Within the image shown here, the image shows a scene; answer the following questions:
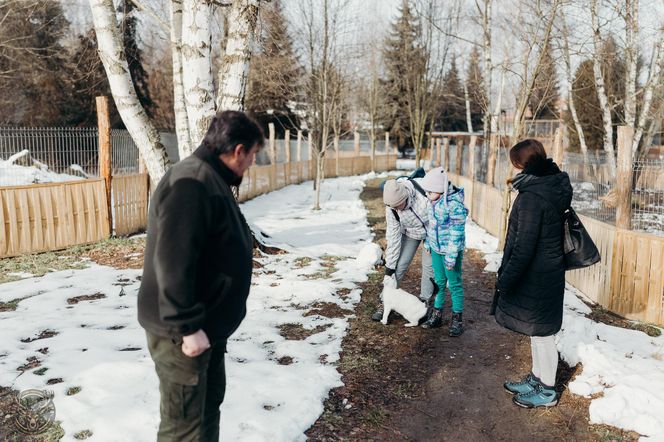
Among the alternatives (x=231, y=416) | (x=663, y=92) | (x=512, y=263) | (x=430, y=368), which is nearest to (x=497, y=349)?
(x=430, y=368)

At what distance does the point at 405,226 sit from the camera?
17.9ft

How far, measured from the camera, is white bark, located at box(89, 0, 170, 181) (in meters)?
8.26

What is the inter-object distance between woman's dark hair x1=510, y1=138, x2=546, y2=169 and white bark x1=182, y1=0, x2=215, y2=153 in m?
4.92

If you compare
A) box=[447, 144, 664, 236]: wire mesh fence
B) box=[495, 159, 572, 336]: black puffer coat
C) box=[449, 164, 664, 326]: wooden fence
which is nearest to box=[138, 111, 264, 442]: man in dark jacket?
box=[495, 159, 572, 336]: black puffer coat

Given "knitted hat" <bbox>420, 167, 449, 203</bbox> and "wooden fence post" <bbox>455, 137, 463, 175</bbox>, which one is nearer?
"knitted hat" <bbox>420, 167, 449, 203</bbox>

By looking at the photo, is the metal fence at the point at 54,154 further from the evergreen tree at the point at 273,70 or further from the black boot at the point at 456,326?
the black boot at the point at 456,326

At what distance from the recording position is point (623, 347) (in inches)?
193

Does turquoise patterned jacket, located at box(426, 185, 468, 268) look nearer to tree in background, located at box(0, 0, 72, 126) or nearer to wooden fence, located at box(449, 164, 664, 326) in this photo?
wooden fence, located at box(449, 164, 664, 326)

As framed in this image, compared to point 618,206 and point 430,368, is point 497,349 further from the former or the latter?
point 618,206

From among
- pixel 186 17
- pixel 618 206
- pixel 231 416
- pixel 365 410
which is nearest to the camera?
pixel 231 416

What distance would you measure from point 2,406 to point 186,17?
5325mm

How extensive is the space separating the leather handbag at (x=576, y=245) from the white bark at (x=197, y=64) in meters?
5.30

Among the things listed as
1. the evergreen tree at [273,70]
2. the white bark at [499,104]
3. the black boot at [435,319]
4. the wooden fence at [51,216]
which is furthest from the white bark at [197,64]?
the evergreen tree at [273,70]

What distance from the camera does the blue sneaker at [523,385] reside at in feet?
13.0
